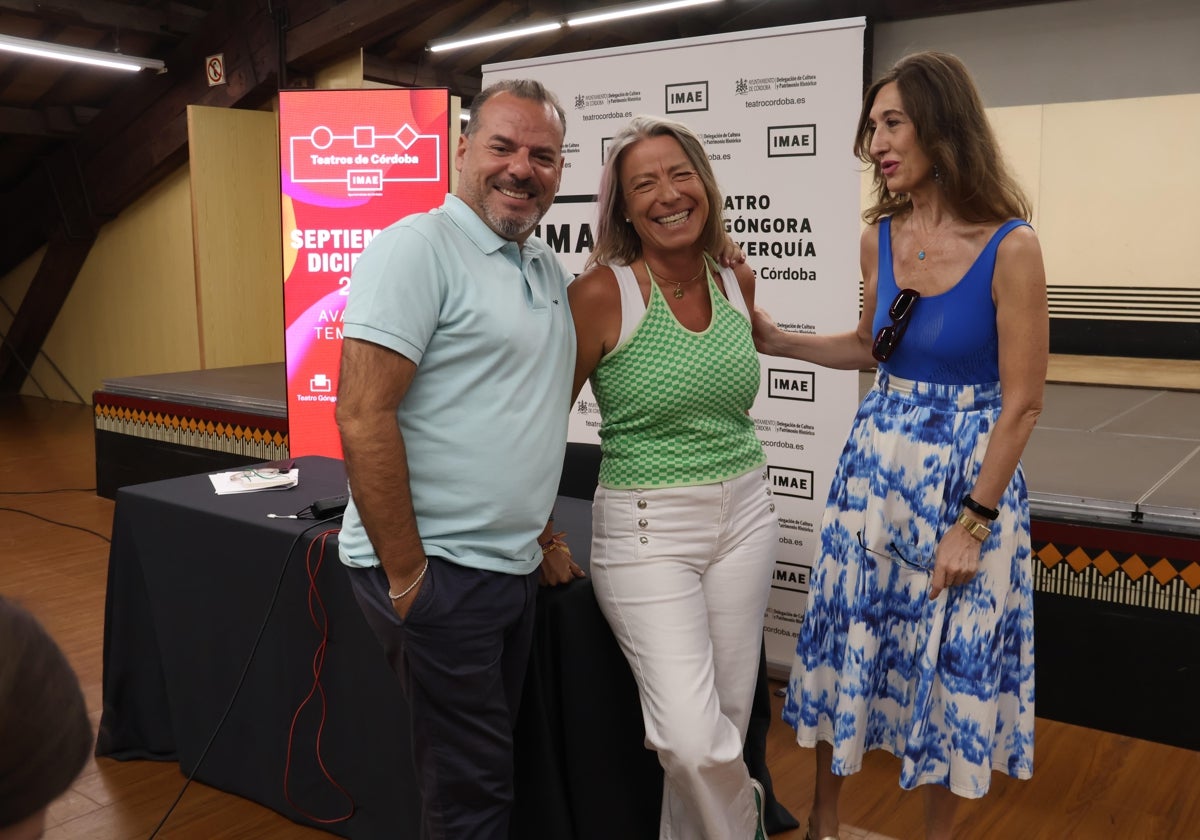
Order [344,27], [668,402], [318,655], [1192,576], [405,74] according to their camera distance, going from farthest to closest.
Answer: [405,74]
[344,27]
[1192,576]
[318,655]
[668,402]

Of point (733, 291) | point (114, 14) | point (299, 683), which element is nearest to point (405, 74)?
point (114, 14)

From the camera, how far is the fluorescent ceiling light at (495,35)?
24.9ft

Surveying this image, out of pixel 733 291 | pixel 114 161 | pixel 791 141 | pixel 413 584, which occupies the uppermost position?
pixel 114 161

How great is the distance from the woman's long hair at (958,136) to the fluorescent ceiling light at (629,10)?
569 cm

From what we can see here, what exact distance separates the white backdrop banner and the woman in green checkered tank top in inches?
43.4

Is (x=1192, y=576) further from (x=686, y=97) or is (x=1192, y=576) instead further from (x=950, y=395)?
(x=686, y=97)

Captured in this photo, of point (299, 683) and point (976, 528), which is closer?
point (976, 528)

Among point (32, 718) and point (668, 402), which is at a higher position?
point (668, 402)

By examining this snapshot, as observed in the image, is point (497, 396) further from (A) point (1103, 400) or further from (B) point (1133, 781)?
(A) point (1103, 400)

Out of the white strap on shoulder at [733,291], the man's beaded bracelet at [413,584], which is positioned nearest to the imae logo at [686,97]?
the white strap on shoulder at [733,291]

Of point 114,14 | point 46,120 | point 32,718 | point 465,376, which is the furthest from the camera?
point 46,120

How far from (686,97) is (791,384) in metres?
0.96

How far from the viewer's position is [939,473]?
198cm

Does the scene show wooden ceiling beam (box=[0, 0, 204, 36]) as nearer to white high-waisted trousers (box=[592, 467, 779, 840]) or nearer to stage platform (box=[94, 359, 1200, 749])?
stage platform (box=[94, 359, 1200, 749])
